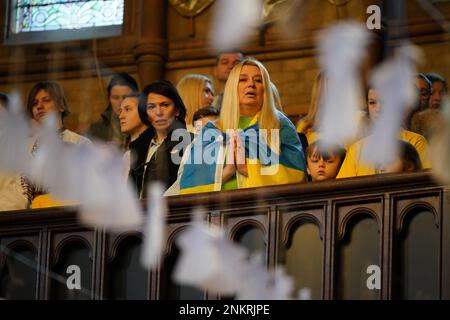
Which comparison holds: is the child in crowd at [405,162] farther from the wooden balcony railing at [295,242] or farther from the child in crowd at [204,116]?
the child in crowd at [204,116]

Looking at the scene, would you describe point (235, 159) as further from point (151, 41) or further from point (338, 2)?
point (151, 41)

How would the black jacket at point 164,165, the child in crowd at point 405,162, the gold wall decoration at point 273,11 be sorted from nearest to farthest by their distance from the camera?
the child in crowd at point 405,162, the black jacket at point 164,165, the gold wall decoration at point 273,11

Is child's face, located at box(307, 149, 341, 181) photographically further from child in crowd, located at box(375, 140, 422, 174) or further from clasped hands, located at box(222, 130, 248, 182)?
clasped hands, located at box(222, 130, 248, 182)

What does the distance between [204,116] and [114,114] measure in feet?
8.64

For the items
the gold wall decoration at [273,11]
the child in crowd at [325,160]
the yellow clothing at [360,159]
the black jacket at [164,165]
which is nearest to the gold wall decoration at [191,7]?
the gold wall decoration at [273,11]

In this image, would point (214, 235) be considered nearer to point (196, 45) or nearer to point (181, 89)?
point (181, 89)

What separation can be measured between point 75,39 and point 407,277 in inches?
308

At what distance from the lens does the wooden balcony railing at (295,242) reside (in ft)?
37.7

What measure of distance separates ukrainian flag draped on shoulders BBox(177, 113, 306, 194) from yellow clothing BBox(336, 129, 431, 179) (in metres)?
0.29

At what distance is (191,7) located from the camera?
18234mm

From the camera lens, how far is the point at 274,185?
39.1 ft

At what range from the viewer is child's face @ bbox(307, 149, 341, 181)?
12.0 meters

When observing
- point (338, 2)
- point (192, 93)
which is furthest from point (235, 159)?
point (338, 2)

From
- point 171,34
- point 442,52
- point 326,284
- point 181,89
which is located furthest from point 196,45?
point 326,284
